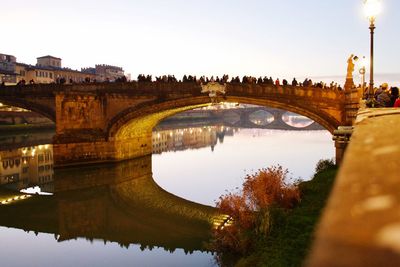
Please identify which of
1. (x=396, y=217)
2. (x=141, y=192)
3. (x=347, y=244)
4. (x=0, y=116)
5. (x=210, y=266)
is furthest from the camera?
(x=0, y=116)

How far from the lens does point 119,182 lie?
2112 cm

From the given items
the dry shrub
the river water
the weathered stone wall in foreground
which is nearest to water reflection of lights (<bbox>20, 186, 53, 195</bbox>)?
the river water

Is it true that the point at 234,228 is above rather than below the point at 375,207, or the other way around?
below

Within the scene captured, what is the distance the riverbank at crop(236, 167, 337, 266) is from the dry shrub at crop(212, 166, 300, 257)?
370mm

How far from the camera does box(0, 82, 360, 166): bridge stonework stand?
73.8ft

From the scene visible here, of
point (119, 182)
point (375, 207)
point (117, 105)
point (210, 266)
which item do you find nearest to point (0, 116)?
point (117, 105)

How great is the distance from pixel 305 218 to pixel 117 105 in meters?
18.2

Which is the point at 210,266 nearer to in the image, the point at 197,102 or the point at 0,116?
the point at 197,102

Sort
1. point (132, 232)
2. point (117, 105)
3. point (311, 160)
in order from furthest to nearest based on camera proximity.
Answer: point (311, 160) < point (117, 105) < point (132, 232)

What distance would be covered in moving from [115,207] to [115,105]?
9996 millimetres

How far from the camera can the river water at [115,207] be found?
1166 cm

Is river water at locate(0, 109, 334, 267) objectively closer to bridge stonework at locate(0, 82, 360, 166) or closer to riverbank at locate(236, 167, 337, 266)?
bridge stonework at locate(0, 82, 360, 166)

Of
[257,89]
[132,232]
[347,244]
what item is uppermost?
[257,89]

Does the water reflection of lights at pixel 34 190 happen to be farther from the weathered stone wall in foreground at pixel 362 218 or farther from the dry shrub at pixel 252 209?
the weathered stone wall in foreground at pixel 362 218
